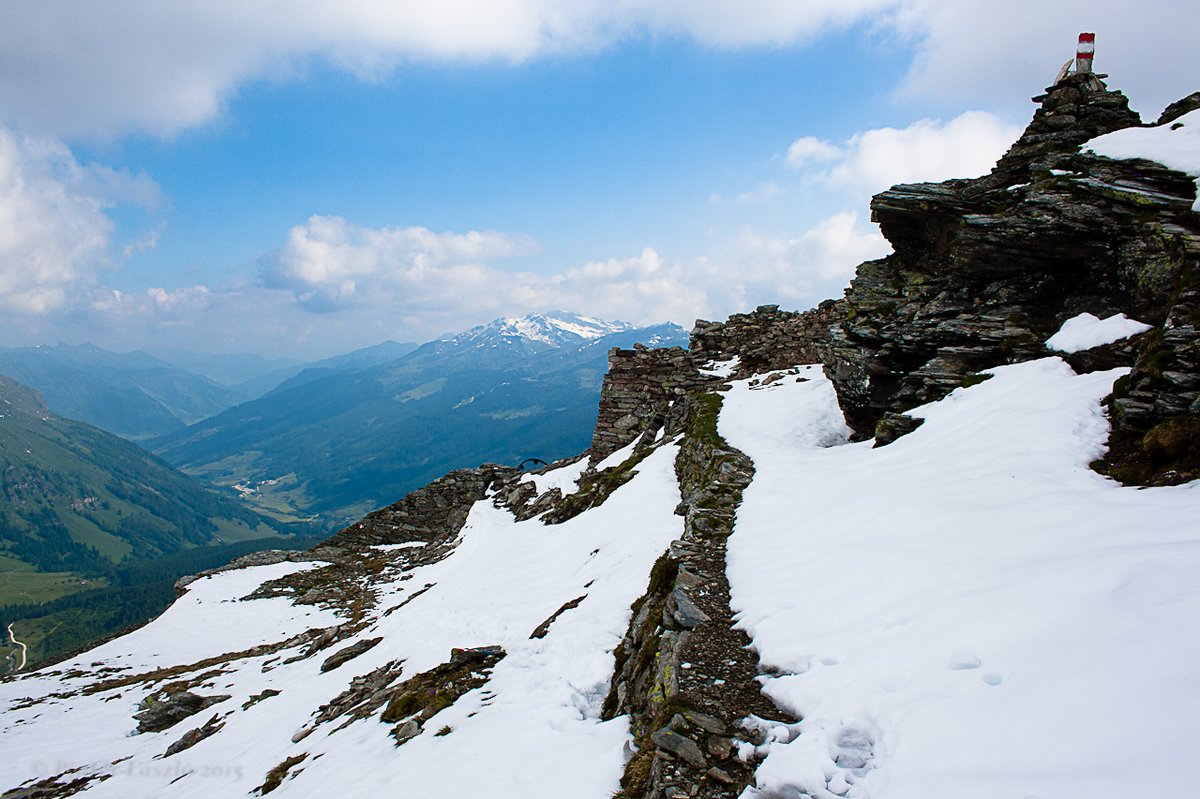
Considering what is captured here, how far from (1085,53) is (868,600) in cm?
2618

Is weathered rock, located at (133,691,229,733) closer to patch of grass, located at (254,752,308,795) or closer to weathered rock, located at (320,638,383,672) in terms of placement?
weathered rock, located at (320,638,383,672)

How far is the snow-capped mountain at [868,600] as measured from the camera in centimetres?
637

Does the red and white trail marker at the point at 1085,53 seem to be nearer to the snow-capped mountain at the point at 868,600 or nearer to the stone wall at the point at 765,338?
the snow-capped mountain at the point at 868,600

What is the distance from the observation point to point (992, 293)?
20.4 metres

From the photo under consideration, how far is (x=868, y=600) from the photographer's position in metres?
9.48

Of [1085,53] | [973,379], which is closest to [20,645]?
[973,379]

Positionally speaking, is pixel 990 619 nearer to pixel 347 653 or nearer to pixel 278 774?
pixel 278 774

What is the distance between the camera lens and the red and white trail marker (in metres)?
21.5

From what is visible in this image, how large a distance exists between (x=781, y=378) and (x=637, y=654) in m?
30.0

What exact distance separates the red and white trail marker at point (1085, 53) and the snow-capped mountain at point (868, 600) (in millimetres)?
946

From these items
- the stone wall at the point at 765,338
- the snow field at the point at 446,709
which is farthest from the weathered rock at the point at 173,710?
the stone wall at the point at 765,338

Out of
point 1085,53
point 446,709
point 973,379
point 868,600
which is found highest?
point 1085,53

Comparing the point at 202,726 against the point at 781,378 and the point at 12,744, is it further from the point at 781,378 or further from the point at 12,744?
the point at 781,378

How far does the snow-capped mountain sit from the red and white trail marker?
0.95 m
